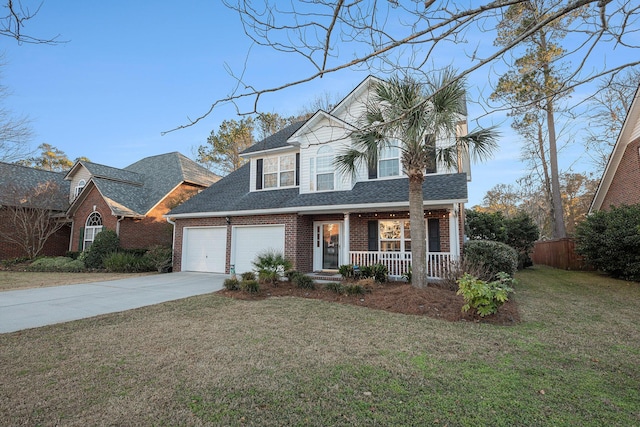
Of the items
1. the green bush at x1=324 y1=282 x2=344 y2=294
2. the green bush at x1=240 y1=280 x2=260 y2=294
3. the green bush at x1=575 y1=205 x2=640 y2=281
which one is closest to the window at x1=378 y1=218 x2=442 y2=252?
the green bush at x1=324 y1=282 x2=344 y2=294

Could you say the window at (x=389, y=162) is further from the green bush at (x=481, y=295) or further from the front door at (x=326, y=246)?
the green bush at (x=481, y=295)

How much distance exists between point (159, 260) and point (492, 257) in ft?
44.9

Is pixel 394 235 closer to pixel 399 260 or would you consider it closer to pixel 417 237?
pixel 399 260

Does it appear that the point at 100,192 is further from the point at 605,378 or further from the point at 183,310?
the point at 605,378

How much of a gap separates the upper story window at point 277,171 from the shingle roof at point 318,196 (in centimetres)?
42

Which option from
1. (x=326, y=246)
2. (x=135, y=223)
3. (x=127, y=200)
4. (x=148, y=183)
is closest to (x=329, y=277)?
(x=326, y=246)

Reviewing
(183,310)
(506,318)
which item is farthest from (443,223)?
(183,310)

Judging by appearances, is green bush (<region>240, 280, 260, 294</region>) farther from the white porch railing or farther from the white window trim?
the white window trim

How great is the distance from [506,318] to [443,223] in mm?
4967

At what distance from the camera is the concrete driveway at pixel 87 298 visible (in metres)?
6.34

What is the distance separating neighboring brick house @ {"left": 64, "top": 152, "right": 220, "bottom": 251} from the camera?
17484mm

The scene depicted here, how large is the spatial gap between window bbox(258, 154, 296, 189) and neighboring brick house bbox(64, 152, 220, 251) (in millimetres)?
7717

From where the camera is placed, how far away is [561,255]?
16719 millimetres

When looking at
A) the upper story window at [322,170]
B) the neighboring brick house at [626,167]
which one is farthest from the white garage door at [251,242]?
the neighboring brick house at [626,167]
